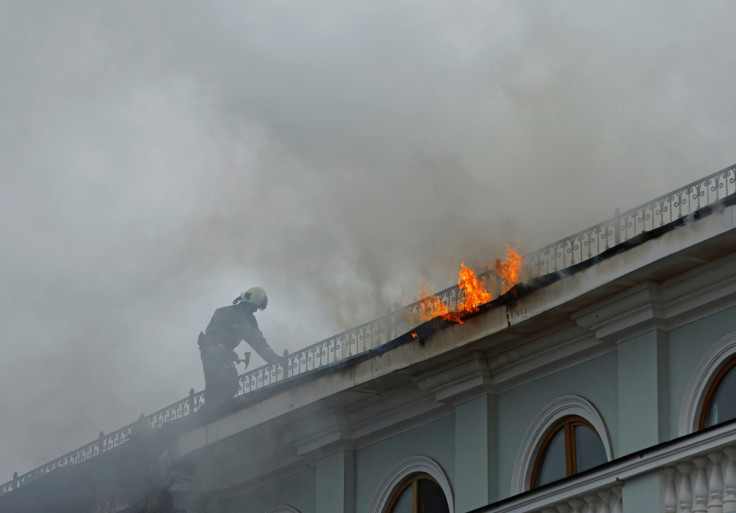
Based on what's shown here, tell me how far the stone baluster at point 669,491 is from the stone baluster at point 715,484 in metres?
0.47

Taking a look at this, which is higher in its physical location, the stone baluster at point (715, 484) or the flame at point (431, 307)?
the flame at point (431, 307)

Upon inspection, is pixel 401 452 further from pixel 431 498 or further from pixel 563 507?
pixel 563 507

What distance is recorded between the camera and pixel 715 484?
14758 mm

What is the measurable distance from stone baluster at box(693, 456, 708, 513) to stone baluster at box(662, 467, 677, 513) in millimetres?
290

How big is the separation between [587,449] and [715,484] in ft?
8.33

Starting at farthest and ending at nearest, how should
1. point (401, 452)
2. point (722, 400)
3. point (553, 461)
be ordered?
point (401, 452) → point (553, 461) → point (722, 400)

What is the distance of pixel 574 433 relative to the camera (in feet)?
57.0

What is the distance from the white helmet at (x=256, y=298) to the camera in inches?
893

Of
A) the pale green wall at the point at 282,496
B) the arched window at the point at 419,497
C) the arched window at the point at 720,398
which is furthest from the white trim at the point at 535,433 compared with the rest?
the pale green wall at the point at 282,496

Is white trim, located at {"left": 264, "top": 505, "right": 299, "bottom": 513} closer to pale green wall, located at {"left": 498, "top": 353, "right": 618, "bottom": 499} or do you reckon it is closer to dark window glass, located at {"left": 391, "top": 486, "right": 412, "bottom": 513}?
dark window glass, located at {"left": 391, "top": 486, "right": 412, "bottom": 513}

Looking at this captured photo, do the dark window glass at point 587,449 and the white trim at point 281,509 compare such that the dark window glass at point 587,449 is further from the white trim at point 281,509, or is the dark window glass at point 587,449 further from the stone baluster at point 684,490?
the white trim at point 281,509

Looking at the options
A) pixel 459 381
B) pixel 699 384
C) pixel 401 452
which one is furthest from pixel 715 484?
pixel 401 452

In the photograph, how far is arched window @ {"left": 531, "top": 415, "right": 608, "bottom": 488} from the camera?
17109mm

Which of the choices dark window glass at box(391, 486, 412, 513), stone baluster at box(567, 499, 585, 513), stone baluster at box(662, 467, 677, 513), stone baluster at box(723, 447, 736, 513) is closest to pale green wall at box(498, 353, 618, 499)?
stone baluster at box(567, 499, 585, 513)
